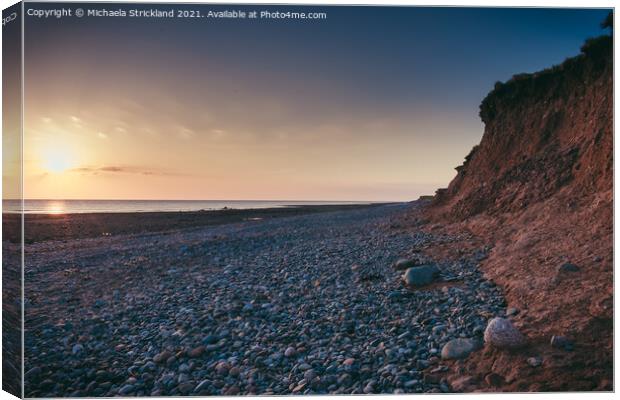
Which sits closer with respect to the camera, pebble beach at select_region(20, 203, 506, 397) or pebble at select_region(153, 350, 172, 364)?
pebble beach at select_region(20, 203, 506, 397)

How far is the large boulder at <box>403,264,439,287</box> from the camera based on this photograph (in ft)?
24.5

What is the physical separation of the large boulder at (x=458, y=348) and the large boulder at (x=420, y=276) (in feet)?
7.99

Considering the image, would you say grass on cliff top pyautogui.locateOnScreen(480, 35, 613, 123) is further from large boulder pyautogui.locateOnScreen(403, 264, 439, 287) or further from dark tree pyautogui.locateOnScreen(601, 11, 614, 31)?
large boulder pyautogui.locateOnScreen(403, 264, 439, 287)

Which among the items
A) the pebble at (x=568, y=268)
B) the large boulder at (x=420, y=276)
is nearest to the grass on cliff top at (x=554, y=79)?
the pebble at (x=568, y=268)

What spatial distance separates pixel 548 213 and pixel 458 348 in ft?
18.2

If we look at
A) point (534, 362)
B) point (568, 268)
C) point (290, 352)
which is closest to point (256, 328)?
point (290, 352)

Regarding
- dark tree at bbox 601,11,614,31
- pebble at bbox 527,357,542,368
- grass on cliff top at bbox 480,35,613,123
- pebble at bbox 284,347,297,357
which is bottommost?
pebble at bbox 284,347,297,357

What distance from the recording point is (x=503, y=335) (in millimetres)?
4859

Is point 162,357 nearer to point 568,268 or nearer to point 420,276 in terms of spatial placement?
point 420,276

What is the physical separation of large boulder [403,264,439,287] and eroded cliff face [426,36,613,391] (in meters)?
1.09

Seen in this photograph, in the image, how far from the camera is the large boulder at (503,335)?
4.78 m

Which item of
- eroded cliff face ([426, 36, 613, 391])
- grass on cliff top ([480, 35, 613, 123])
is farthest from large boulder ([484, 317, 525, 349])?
grass on cliff top ([480, 35, 613, 123])

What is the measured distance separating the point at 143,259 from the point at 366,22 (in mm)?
10427

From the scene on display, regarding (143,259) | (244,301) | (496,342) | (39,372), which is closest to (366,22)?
(496,342)
